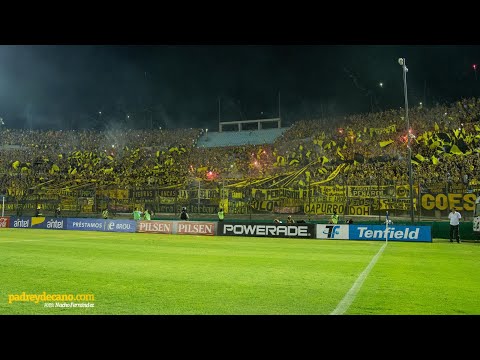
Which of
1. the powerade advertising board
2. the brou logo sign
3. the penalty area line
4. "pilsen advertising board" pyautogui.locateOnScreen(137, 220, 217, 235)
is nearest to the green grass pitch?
the penalty area line

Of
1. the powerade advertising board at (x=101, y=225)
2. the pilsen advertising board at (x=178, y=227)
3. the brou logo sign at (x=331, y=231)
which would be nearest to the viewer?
the brou logo sign at (x=331, y=231)

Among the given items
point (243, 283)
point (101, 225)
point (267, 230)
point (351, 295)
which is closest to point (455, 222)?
point (267, 230)

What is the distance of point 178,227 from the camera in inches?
1164

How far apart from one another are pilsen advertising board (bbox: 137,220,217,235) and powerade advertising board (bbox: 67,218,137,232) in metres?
0.89

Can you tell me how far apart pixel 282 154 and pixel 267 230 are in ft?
52.3

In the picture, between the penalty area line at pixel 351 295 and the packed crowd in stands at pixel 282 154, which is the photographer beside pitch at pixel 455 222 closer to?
the packed crowd in stands at pixel 282 154

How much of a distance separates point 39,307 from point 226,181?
26.5 meters

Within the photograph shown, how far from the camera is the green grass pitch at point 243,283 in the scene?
7062 millimetres

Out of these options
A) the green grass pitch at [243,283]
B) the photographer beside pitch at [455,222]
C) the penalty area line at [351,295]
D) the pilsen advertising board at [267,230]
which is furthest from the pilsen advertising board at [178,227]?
the penalty area line at [351,295]

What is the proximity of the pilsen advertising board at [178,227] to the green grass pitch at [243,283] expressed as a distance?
12.7 m

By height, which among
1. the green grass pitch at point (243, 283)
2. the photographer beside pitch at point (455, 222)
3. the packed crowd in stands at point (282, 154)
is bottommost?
the green grass pitch at point (243, 283)

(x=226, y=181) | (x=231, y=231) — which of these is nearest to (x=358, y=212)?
(x=231, y=231)

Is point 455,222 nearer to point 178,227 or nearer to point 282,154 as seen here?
point 178,227

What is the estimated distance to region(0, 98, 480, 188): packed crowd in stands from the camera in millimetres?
30906
